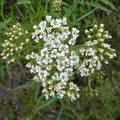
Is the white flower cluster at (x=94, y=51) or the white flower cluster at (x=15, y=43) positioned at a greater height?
the white flower cluster at (x=15, y=43)

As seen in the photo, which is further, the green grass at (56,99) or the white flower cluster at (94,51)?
the green grass at (56,99)

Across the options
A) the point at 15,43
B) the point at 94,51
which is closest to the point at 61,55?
the point at 94,51

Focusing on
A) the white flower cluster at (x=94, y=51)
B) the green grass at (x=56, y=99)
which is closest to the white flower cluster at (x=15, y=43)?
the green grass at (x=56, y=99)

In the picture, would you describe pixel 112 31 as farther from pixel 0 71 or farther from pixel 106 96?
pixel 0 71

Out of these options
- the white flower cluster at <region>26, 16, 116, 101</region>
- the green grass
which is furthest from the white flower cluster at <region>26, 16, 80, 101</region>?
the green grass

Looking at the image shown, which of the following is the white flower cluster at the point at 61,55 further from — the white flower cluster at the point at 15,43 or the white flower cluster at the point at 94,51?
the white flower cluster at the point at 15,43

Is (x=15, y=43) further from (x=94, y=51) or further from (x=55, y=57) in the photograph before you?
(x=94, y=51)

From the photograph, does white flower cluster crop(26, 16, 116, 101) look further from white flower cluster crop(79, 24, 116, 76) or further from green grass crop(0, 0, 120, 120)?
→ green grass crop(0, 0, 120, 120)
